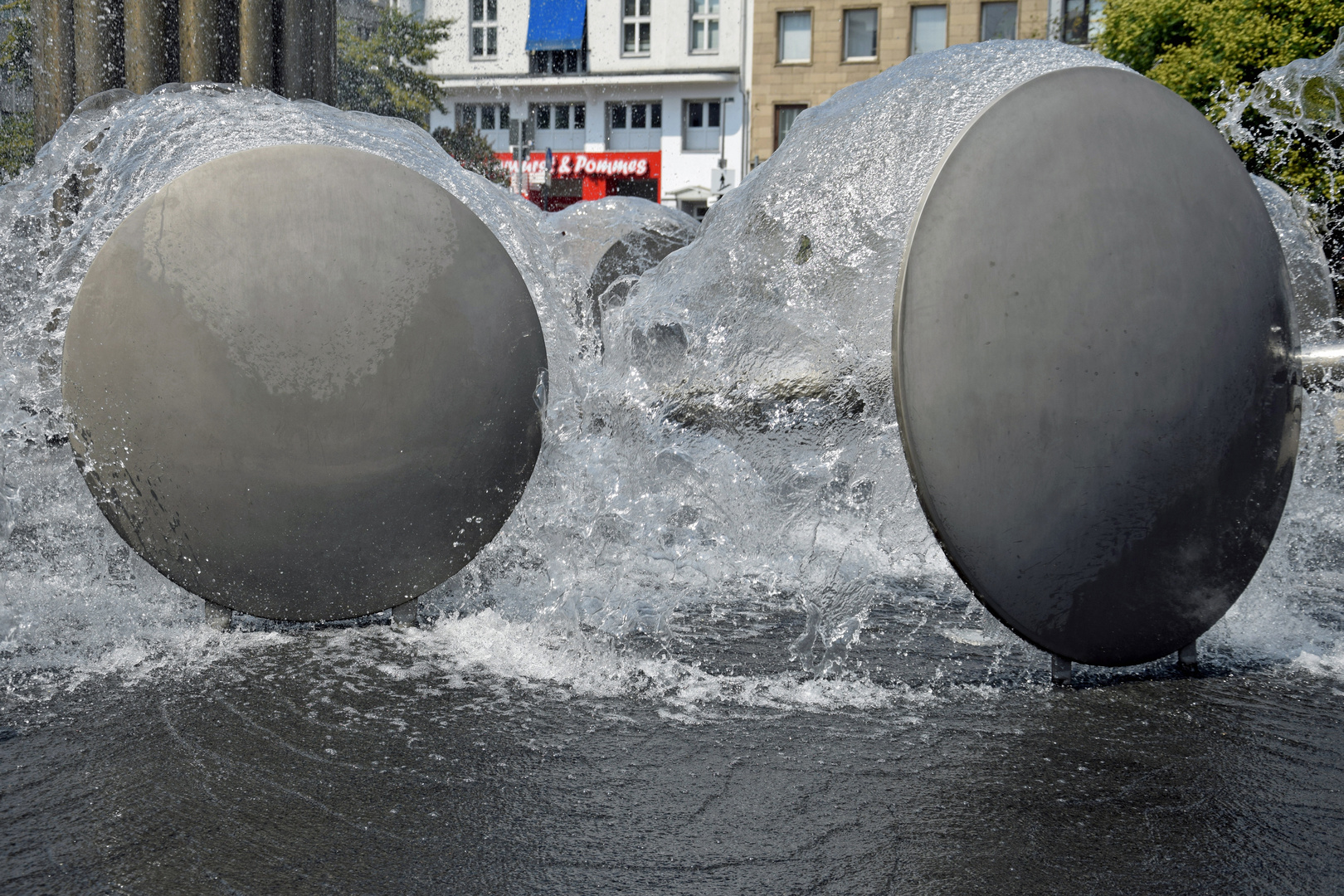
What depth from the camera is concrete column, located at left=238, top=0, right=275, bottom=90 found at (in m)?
7.57

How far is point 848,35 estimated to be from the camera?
3962 cm

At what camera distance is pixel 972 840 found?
9.00 ft

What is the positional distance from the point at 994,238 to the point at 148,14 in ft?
19.1

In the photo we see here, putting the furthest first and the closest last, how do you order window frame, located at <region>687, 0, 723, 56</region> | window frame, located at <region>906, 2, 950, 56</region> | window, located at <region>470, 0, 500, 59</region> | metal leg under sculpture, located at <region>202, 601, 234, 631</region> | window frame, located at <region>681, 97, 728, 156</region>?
1. window, located at <region>470, 0, 500, 59</region>
2. window frame, located at <region>681, 97, 728, 156</region>
3. window frame, located at <region>687, 0, 723, 56</region>
4. window frame, located at <region>906, 2, 950, 56</region>
5. metal leg under sculpture, located at <region>202, 601, 234, 631</region>

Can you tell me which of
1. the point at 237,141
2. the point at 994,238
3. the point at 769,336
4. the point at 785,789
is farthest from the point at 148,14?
the point at 785,789

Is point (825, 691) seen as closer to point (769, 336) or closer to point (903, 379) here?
point (903, 379)

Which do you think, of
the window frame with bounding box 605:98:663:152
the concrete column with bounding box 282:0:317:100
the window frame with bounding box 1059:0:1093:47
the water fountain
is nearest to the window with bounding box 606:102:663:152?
the window frame with bounding box 605:98:663:152

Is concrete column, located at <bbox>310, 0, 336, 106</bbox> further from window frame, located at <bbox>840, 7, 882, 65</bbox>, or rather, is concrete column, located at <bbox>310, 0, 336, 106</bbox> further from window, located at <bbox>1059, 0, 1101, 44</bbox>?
window frame, located at <bbox>840, 7, 882, 65</bbox>

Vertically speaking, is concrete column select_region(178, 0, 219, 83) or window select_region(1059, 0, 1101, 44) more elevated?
window select_region(1059, 0, 1101, 44)

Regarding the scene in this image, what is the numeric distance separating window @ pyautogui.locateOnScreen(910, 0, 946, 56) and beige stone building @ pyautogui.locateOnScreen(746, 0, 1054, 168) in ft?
0.09

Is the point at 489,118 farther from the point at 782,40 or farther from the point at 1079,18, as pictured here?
the point at 1079,18

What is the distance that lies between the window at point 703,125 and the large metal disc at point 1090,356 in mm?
42276

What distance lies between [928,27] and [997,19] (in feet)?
6.94

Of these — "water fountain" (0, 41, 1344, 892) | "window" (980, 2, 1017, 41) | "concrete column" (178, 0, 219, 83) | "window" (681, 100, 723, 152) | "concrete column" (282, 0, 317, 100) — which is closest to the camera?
"water fountain" (0, 41, 1344, 892)
